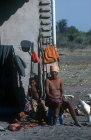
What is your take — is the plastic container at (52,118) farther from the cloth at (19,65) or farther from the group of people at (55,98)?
the cloth at (19,65)

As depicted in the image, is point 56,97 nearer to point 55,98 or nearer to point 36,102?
point 55,98

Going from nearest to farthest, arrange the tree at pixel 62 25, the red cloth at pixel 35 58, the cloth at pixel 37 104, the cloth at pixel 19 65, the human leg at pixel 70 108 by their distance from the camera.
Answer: the human leg at pixel 70 108 → the cloth at pixel 37 104 → the cloth at pixel 19 65 → the red cloth at pixel 35 58 → the tree at pixel 62 25

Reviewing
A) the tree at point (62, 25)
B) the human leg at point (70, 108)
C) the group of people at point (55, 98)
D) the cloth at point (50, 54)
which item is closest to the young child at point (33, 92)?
the group of people at point (55, 98)

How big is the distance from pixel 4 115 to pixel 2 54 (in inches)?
66.0

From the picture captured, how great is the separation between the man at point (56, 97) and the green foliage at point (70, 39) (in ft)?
132

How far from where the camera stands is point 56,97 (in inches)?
384

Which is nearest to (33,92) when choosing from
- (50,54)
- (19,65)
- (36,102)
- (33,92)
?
(33,92)

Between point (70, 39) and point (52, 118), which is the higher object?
point (70, 39)

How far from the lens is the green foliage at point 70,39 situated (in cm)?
5297

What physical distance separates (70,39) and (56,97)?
53.9m

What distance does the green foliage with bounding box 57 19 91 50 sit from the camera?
174 ft

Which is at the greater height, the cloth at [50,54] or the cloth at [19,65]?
the cloth at [50,54]

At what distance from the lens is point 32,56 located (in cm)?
1103

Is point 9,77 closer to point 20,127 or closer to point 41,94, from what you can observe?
point 41,94
